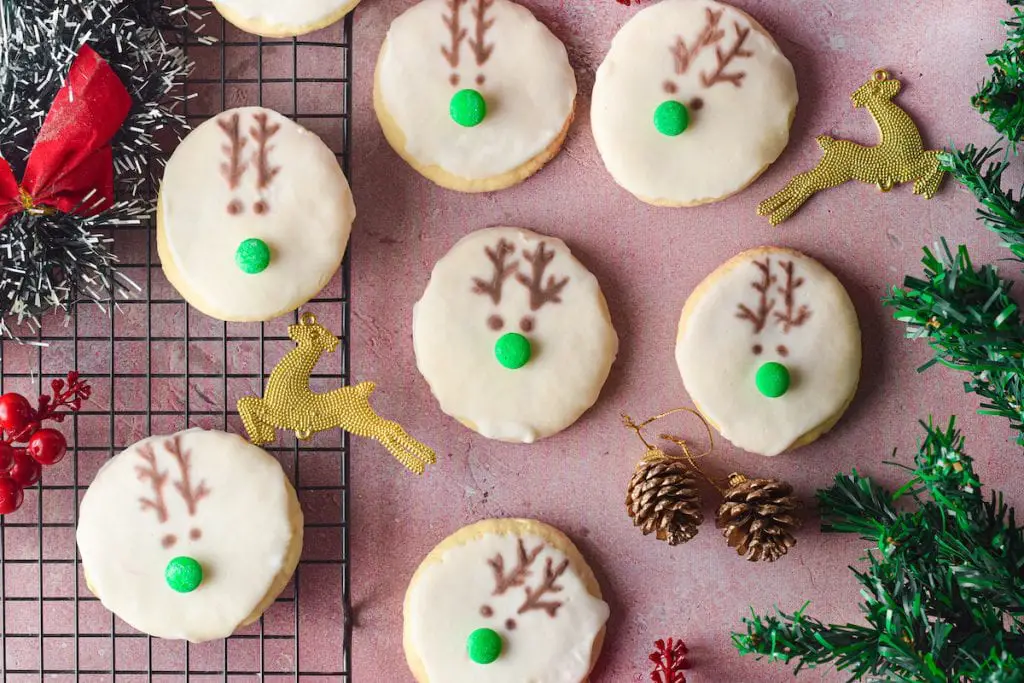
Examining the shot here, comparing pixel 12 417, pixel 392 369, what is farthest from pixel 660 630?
pixel 12 417

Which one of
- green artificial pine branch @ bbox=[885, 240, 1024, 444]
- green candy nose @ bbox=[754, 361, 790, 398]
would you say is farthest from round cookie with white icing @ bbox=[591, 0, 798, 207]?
green artificial pine branch @ bbox=[885, 240, 1024, 444]

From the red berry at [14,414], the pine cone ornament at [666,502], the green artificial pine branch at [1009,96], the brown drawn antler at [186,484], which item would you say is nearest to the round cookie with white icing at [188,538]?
the brown drawn antler at [186,484]

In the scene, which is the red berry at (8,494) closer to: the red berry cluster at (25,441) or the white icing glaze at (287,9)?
Result: the red berry cluster at (25,441)

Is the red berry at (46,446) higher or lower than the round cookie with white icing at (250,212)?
lower

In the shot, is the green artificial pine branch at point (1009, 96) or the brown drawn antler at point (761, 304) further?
the brown drawn antler at point (761, 304)

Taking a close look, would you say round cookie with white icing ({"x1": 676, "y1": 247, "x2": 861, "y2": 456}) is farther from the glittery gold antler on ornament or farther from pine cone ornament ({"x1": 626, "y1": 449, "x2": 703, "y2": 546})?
the glittery gold antler on ornament

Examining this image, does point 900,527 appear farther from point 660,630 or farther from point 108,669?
point 108,669

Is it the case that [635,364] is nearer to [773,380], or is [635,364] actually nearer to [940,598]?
[773,380]

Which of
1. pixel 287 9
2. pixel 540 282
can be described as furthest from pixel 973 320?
pixel 287 9
